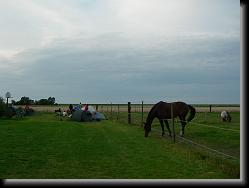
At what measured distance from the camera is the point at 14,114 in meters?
29.5

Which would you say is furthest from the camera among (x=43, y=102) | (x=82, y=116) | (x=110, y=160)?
(x=43, y=102)

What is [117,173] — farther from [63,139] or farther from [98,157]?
[63,139]

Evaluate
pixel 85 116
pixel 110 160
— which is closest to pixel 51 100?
pixel 85 116

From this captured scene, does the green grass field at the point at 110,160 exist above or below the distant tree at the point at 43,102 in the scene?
below

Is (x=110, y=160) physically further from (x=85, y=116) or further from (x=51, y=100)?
(x=51, y=100)

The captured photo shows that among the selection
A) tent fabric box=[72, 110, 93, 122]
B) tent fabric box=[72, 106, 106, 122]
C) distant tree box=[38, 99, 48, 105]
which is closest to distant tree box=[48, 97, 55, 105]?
distant tree box=[38, 99, 48, 105]

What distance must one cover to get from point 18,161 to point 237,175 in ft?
13.2

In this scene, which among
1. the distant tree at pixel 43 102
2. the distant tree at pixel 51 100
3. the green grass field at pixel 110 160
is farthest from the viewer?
the distant tree at pixel 43 102

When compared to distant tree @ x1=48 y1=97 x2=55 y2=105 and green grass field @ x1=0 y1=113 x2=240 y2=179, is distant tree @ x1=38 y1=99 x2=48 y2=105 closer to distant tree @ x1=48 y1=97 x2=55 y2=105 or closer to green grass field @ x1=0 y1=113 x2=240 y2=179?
distant tree @ x1=48 y1=97 x2=55 y2=105

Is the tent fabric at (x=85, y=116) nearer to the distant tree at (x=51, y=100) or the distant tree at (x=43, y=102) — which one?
the distant tree at (x=51, y=100)

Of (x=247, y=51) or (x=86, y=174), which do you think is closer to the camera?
(x=247, y=51)

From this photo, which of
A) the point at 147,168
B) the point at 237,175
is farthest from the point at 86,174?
the point at 237,175

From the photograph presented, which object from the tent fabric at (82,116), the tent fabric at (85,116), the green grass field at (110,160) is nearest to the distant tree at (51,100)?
the tent fabric at (85,116)

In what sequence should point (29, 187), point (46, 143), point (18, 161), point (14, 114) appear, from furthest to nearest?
point (14, 114) → point (46, 143) → point (18, 161) → point (29, 187)
